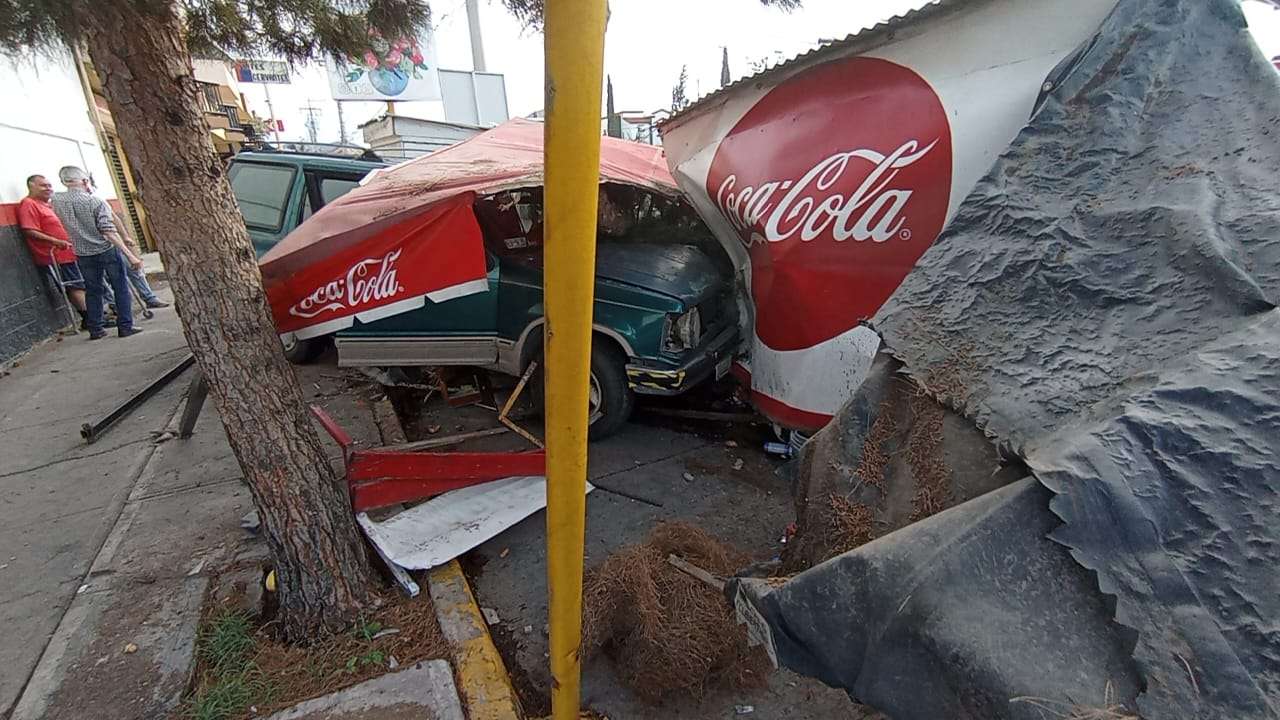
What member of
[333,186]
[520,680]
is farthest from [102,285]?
[520,680]

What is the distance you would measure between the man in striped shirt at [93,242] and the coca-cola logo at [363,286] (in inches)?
246

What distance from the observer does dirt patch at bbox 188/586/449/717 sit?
7.79ft

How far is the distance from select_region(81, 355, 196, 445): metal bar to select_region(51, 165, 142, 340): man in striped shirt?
2441 millimetres

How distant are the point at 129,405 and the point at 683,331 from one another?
5.00m

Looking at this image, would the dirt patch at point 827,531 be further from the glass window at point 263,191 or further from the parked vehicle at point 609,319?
the glass window at point 263,191

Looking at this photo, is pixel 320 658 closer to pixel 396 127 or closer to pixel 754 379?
pixel 754 379

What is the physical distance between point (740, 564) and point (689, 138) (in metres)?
2.82

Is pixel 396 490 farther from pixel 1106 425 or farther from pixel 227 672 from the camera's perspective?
pixel 1106 425

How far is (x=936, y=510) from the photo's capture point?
4.67ft

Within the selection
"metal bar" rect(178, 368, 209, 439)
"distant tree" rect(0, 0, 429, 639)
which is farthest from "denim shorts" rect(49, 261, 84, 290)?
"distant tree" rect(0, 0, 429, 639)

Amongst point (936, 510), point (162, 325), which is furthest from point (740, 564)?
point (162, 325)

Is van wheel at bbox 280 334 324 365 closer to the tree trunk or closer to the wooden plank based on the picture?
the tree trunk

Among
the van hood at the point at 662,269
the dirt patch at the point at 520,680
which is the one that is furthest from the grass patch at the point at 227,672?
the van hood at the point at 662,269

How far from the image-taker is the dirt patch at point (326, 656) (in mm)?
2373
